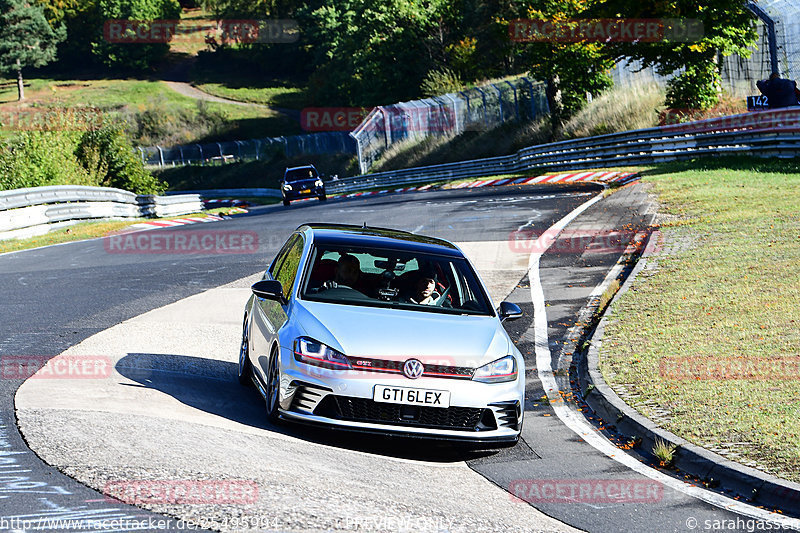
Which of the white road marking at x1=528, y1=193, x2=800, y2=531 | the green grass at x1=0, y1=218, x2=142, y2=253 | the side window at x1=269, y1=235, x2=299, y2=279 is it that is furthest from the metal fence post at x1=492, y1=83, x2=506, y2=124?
the side window at x1=269, y1=235, x2=299, y2=279

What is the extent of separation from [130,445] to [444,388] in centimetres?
221

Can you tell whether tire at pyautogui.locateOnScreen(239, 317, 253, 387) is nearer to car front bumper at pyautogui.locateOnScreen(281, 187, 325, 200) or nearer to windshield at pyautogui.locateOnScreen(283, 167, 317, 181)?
car front bumper at pyautogui.locateOnScreen(281, 187, 325, 200)

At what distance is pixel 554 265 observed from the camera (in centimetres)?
1664

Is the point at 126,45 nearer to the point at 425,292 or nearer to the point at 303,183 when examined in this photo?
the point at 303,183

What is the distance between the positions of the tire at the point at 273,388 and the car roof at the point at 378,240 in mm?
1326

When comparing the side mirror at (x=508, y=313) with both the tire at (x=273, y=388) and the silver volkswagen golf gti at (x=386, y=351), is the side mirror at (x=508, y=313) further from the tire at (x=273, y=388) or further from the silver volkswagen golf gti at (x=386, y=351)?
the tire at (x=273, y=388)

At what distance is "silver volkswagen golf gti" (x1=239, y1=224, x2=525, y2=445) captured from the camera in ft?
23.4

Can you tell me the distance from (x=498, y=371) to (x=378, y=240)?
192 centimetres

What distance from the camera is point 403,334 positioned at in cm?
739

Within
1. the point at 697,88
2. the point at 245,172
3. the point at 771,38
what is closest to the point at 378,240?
the point at 771,38

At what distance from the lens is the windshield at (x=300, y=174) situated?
45000mm

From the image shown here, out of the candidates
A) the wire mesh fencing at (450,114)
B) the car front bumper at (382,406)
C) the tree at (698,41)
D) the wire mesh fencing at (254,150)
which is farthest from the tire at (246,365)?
the wire mesh fencing at (254,150)

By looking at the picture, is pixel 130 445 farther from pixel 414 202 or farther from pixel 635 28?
pixel 635 28

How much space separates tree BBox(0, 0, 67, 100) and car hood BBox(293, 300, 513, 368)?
391ft
